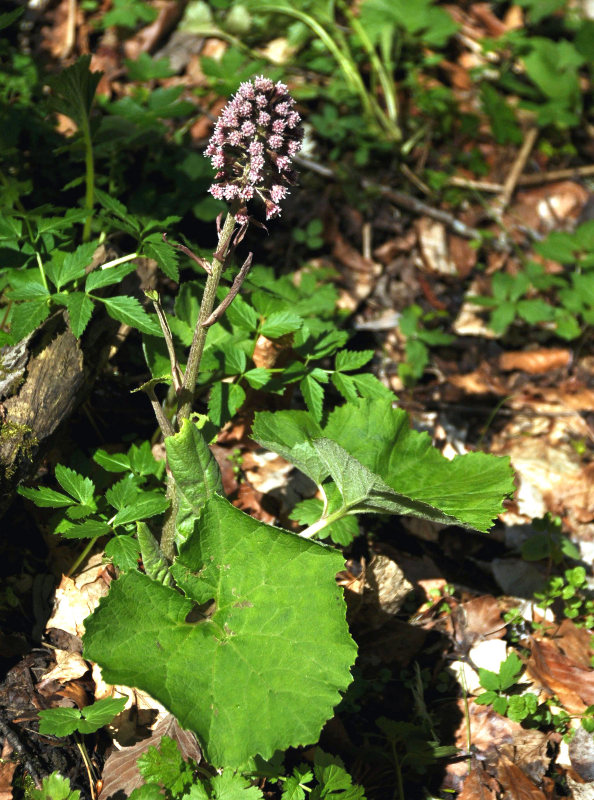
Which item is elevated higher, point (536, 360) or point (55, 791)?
point (55, 791)

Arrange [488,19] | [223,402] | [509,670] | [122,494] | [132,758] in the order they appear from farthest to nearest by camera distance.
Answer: [488,19] < [509,670] < [223,402] < [122,494] < [132,758]

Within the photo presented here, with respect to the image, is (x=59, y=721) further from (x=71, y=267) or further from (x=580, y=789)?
(x=580, y=789)

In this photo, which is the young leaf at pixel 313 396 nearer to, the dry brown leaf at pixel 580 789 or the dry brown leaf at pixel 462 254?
the dry brown leaf at pixel 580 789

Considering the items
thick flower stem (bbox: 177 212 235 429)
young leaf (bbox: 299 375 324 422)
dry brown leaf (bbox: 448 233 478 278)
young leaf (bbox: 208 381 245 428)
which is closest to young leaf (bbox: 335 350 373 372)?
young leaf (bbox: 299 375 324 422)

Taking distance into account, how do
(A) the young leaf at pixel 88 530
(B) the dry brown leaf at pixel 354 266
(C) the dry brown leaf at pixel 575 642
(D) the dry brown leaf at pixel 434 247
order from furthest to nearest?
(D) the dry brown leaf at pixel 434 247
(B) the dry brown leaf at pixel 354 266
(C) the dry brown leaf at pixel 575 642
(A) the young leaf at pixel 88 530

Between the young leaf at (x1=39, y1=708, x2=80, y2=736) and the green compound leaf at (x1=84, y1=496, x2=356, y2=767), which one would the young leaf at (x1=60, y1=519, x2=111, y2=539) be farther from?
the young leaf at (x1=39, y1=708, x2=80, y2=736)

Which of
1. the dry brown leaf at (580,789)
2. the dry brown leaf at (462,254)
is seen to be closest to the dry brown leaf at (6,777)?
the dry brown leaf at (580,789)

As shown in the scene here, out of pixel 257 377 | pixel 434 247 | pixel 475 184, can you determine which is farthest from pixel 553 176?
pixel 257 377
